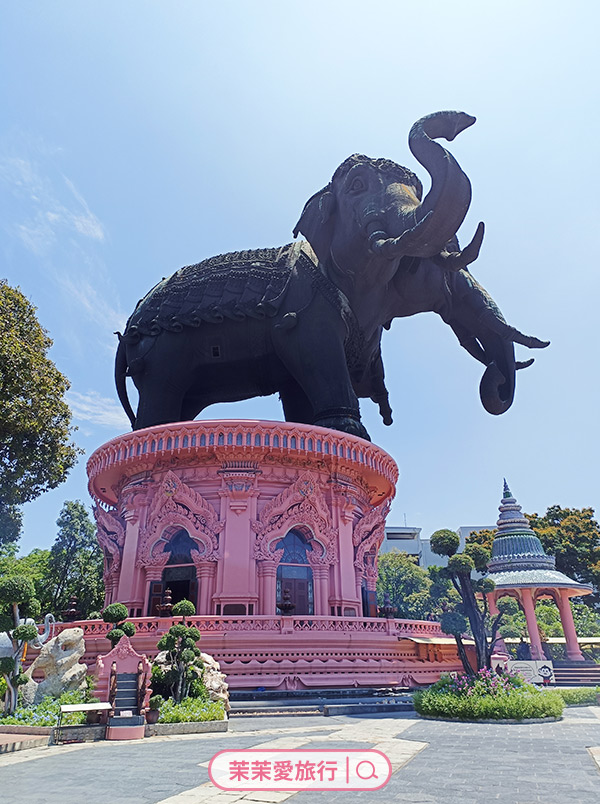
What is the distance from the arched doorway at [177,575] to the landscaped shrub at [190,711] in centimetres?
736

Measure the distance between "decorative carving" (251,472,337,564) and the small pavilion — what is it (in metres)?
17.9

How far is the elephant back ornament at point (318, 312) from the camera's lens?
873 inches

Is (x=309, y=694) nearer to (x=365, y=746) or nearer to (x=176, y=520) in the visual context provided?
(x=176, y=520)

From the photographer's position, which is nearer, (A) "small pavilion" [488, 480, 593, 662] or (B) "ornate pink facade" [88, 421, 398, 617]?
(B) "ornate pink facade" [88, 421, 398, 617]

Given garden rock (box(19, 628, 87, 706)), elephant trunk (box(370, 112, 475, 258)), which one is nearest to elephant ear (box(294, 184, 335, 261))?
elephant trunk (box(370, 112, 475, 258))

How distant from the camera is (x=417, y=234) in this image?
19.2m

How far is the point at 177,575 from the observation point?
19.5 m

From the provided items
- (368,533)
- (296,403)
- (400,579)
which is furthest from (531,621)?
(400,579)

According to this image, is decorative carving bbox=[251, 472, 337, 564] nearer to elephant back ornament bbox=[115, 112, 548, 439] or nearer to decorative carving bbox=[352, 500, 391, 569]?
decorative carving bbox=[352, 500, 391, 569]

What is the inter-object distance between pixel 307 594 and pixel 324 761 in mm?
13162

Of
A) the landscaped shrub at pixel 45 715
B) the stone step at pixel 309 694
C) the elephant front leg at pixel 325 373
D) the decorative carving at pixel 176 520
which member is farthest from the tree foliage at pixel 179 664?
the elephant front leg at pixel 325 373

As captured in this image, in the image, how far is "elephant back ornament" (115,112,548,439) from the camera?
22172 millimetres

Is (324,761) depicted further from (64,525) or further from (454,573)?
(64,525)

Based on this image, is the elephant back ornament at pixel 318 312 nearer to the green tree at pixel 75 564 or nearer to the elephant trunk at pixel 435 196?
the elephant trunk at pixel 435 196
